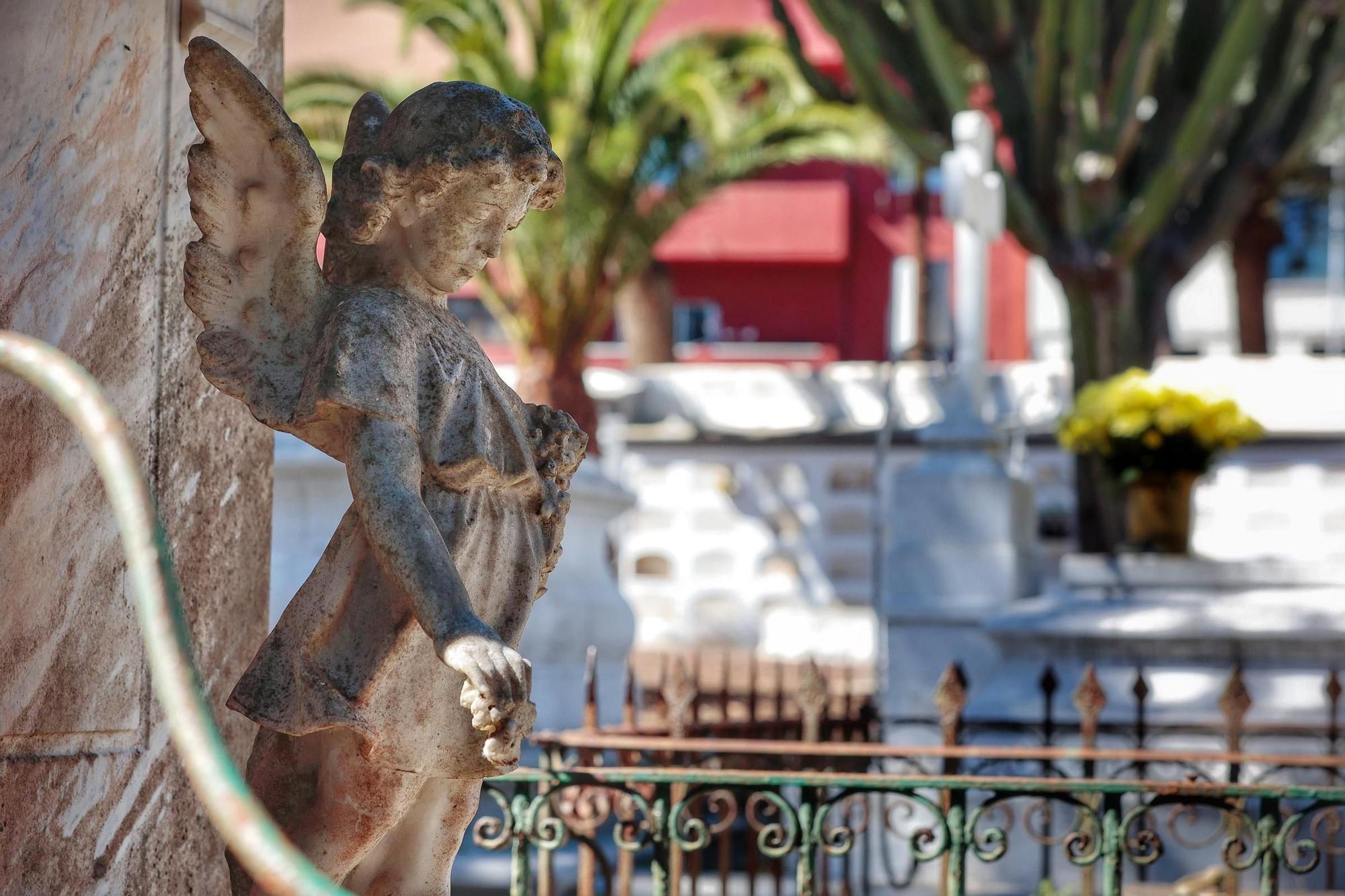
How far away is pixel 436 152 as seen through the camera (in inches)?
103

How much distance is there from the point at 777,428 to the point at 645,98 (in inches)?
206

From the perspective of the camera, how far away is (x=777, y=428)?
61.7ft

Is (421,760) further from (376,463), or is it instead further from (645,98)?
(645,98)

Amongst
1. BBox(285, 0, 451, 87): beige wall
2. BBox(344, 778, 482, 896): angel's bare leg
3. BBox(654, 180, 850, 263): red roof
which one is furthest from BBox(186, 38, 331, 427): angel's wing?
BBox(654, 180, 850, 263): red roof

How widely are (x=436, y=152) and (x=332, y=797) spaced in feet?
3.10

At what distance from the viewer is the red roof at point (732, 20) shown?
23.4m

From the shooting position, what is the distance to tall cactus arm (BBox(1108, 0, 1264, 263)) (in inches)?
419

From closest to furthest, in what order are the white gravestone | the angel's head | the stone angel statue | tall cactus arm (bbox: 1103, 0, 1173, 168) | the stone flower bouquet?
the stone angel statue, the angel's head, the stone flower bouquet, the white gravestone, tall cactus arm (bbox: 1103, 0, 1173, 168)

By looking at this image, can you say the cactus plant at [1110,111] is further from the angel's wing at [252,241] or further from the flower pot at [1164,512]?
the angel's wing at [252,241]

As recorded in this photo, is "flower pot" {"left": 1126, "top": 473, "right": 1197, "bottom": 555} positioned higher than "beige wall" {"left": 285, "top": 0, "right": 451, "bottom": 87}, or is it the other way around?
"beige wall" {"left": 285, "top": 0, "right": 451, "bottom": 87}

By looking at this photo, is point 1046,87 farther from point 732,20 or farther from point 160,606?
point 732,20

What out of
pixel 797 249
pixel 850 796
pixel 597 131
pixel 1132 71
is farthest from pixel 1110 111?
pixel 797 249

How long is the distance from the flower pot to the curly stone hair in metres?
6.27

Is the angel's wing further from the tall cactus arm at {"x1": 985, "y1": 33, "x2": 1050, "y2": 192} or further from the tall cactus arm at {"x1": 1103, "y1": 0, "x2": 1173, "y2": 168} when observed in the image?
the tall cactus arm at {"x1": 985, "y1": 33, "x2": 1050, "y2": 192}
